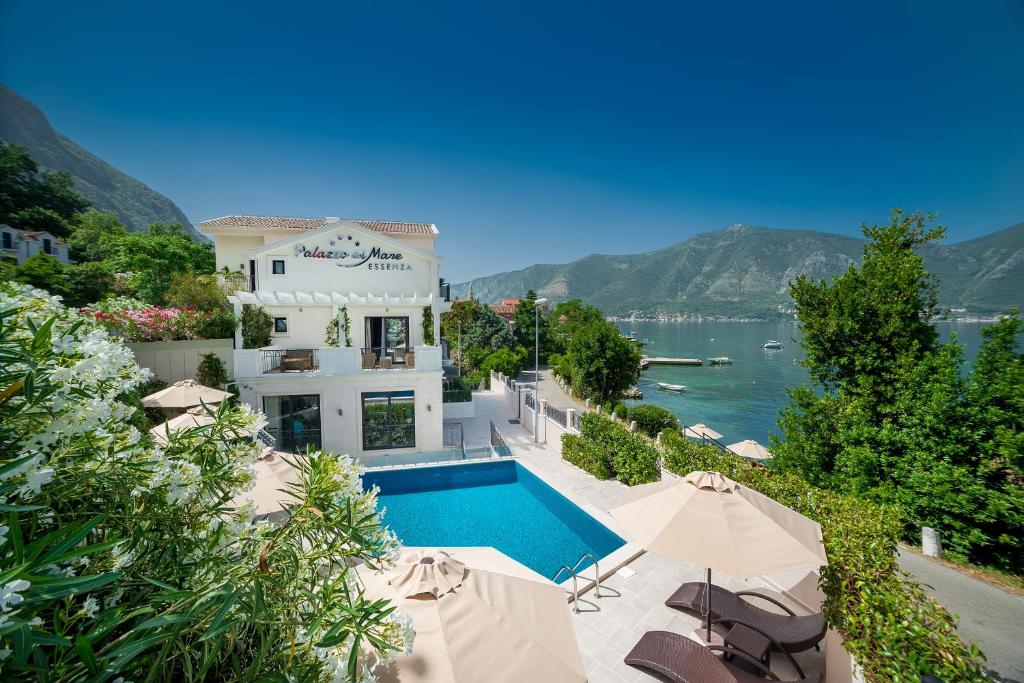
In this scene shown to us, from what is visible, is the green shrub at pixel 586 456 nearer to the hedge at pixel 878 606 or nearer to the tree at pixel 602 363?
the hedge at pixel 878 606

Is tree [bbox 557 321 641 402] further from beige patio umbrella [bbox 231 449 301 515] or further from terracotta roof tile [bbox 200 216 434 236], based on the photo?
beige patio umbrella [bbox 231 449 301 515]

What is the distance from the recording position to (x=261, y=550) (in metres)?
2.04

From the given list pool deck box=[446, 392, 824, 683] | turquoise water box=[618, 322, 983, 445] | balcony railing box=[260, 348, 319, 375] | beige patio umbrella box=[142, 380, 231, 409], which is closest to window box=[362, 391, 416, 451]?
balcony railing box=[260, 348, 319, 375]

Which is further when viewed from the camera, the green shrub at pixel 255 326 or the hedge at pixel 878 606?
the green shrub at pixel 255 326

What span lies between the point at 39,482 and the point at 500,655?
3389mm

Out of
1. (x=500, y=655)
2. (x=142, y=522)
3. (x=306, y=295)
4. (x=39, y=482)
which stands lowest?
(x=500, y=655)

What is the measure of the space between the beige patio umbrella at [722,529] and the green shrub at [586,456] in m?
7.02

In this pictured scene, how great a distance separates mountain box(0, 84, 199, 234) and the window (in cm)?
9047

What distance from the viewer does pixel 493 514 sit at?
37.8ft

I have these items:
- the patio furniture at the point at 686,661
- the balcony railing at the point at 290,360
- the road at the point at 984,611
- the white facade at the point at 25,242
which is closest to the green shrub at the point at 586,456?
the road at the point at 984,611

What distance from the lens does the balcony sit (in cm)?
1405

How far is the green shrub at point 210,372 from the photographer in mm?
13961

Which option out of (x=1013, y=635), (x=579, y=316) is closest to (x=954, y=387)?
(x=1013, y=635)

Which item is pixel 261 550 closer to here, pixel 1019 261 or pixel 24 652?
pixel 24 652
